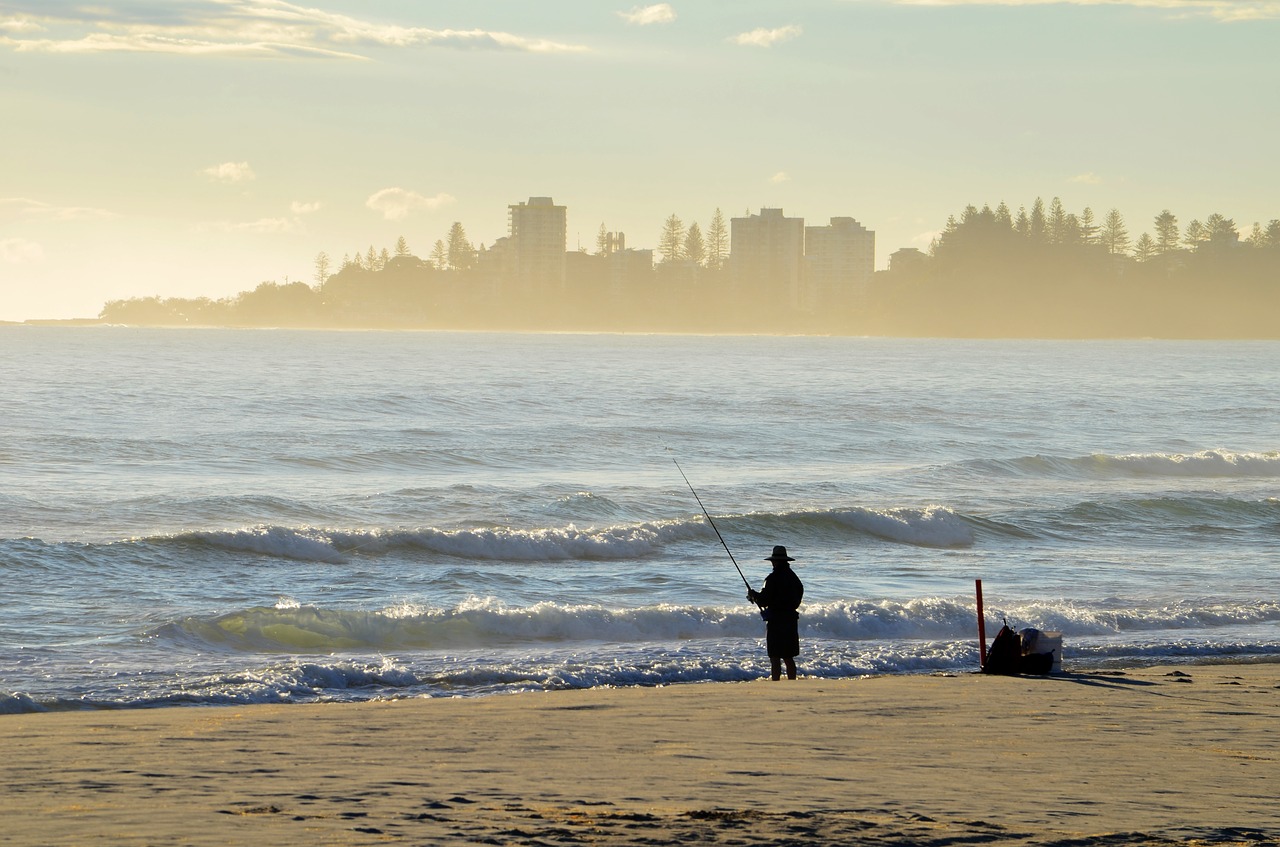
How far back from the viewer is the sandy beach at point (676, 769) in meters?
5.98

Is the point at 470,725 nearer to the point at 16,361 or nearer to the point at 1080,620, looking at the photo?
the point at 1080,620

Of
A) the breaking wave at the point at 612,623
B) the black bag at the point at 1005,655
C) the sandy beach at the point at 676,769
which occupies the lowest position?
the breaking wave at the point at 612,623

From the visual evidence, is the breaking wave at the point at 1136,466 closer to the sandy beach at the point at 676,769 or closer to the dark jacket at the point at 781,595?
the dark jacket at the point at 781,595

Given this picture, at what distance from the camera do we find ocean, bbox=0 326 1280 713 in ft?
42.8

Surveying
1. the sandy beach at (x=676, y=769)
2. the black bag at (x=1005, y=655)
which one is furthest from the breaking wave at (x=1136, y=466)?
the sandy beach at (x=676, y=769)

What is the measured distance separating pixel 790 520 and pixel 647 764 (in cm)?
1559

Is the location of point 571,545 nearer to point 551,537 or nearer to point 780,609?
point 551,537

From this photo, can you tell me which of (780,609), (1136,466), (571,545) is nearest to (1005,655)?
(780,609)

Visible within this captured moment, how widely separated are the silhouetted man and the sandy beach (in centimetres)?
76

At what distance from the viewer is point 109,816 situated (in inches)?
236

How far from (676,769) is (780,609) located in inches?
172

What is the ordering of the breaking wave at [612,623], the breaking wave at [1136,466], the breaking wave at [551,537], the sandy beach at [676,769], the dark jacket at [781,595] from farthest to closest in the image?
the breaking wave at [1136,466] < the breaking wave at [551,537] < the breaking wave at [612,623] < the dark jacket at [781,595] < the sandy beach at [676,769]

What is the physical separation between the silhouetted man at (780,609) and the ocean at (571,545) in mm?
630

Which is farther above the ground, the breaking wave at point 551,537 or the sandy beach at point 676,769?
the sandy beach at point 676,769
